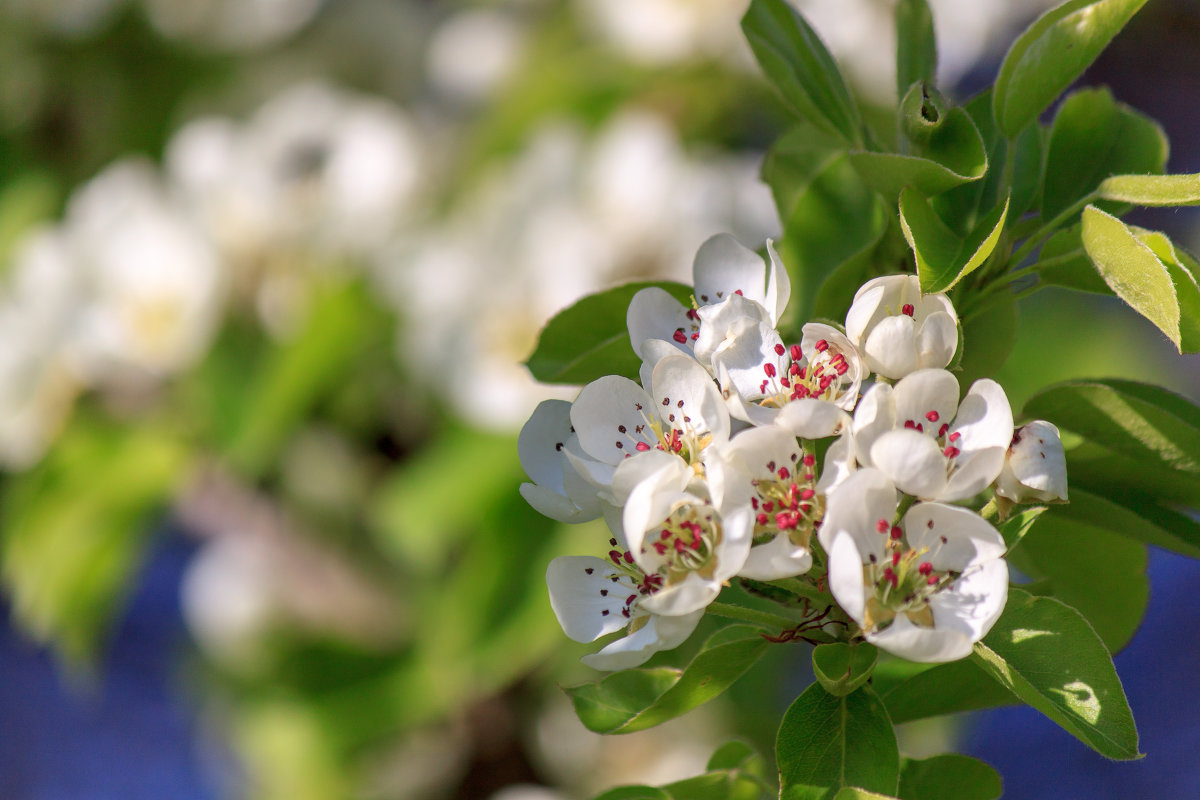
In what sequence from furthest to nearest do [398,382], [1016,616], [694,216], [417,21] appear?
[417,21], [398,382], [694,216], [1016,616]

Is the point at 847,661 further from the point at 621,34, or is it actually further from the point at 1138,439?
the point at 621,34

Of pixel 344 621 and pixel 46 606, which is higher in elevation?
pixel 46 606

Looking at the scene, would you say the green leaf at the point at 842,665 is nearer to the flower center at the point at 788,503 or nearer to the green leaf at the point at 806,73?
the flower center at the point at 788,503

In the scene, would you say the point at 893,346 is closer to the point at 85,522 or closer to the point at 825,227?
the point at 825,227

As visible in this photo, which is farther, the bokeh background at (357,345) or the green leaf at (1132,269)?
the bokeh background at (357,345)

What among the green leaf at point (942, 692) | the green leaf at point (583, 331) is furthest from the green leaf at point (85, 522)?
the green leaf at point (942, 692)

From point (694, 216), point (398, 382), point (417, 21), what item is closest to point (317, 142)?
point (398, 382)

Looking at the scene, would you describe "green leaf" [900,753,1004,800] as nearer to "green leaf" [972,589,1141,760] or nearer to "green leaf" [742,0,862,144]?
"green leaf" [972,589,1141,760]

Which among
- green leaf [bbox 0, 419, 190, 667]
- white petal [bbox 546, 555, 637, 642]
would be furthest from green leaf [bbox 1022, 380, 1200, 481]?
green leaf [bbox 0, 419, 190, 667]
